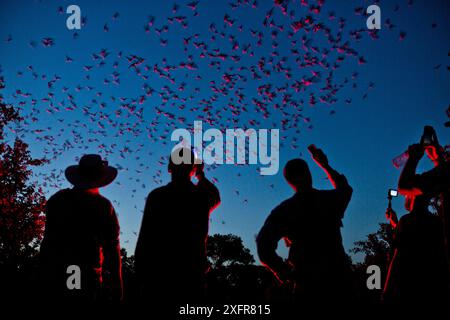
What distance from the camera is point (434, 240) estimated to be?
3.95 metres

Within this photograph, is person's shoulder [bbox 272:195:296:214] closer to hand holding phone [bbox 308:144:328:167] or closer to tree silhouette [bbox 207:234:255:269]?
hand holding phone [bbox 308:144:328:167]

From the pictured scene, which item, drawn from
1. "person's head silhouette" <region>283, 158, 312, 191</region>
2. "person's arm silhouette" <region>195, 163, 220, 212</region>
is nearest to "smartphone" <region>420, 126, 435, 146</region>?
"person's head silhouette" <region>283, 158, 312, 191</region>

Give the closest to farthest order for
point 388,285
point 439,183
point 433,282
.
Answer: point 439,183
point 433,282
point 388,285

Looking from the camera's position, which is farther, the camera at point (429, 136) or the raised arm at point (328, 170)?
the camera at point (429, 136)

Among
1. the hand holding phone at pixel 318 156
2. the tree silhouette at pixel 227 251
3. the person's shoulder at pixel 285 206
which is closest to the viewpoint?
the person's shoulder at pixel 285 206

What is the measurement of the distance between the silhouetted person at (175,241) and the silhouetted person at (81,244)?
1.63 ft

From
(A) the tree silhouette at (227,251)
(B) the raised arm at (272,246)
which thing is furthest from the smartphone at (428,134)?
(A) the tree silhouette at (227,251)

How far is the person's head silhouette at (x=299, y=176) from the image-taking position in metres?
3.40

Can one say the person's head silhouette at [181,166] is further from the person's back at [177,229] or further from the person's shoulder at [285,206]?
the person's shoulder at [285,206]

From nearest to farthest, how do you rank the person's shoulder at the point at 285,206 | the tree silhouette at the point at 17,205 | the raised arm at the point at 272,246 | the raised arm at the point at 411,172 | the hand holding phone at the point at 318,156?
the raised arm at the point at 272,246 → the person's shoulder at the point at 285,206 → the raised arm at the point at 411,172 → the hand holding phone at the point at 318,156 → the tree silhouette at the point at 17,205

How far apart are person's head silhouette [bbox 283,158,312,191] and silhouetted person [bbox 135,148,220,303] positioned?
0.89m
